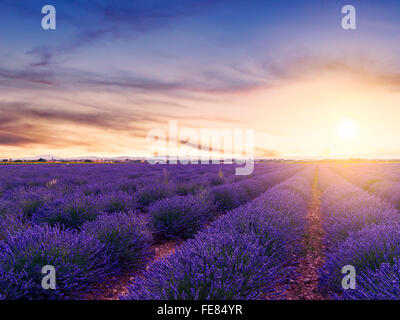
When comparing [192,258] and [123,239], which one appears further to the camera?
[123,239]

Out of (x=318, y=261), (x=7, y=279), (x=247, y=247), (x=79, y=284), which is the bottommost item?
(x=318, y=261)

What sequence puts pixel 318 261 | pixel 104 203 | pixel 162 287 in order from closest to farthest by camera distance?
pixel 162 287, pixel 318 261, pixel 104 203

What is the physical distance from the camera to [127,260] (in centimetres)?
315

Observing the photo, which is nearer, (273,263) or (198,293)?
(198,293)

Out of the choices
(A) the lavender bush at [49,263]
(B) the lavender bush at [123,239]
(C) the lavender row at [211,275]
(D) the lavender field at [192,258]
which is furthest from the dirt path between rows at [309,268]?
(A) the lavender bush at [49,263]

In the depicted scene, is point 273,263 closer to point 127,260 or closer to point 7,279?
point 127,260

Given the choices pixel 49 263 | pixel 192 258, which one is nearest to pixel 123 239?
pixel 49 263

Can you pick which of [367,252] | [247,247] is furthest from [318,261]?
[247,247]

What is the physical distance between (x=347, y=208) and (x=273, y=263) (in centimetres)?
313

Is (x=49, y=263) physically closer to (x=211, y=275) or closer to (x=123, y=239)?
(x=123, y=239)

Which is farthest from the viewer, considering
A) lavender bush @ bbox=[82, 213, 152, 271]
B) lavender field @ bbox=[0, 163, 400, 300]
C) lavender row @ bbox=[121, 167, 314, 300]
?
lavender bush @ bbox=[82, 213, 152, 271]

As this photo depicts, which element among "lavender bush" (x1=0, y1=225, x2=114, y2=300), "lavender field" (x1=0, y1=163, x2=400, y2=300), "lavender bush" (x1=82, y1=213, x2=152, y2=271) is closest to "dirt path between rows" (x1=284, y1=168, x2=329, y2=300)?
"lavender field" (x1=0, y1=163, x2=400, y2=300)

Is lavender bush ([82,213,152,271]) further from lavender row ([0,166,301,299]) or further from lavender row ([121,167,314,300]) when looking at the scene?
lavender row ([121,167,314,300])

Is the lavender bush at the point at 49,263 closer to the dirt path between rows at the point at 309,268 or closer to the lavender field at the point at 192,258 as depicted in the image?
the lavender field at the point at 192,258
